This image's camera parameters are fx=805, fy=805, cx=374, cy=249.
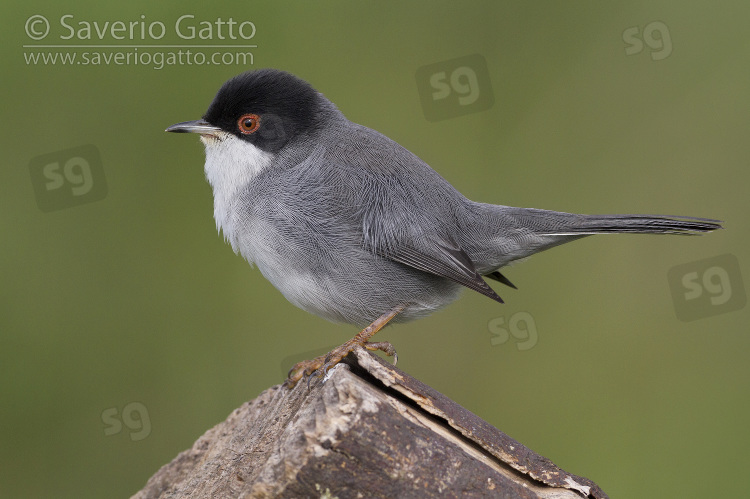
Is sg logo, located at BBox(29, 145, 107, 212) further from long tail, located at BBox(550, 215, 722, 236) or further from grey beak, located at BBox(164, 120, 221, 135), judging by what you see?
long tail, located at BBox(550, 215, 722, 236)

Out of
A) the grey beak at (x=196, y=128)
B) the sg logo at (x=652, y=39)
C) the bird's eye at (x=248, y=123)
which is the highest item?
the sg logo at (x=652, y=39)

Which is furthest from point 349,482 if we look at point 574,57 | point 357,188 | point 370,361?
point 574,57

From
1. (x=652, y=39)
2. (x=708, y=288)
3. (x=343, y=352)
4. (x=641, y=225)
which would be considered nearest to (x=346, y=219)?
(x=343, y=352)

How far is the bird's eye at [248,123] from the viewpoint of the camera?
370cm

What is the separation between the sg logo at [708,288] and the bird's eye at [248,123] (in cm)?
266

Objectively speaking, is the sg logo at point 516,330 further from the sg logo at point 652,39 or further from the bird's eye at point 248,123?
the bird's eye at point 248,123

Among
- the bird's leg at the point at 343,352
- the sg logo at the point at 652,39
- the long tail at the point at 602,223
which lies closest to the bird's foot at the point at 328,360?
the bird's leg at the point at 343,352

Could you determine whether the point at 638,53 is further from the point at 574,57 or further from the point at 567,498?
the point at 567,498

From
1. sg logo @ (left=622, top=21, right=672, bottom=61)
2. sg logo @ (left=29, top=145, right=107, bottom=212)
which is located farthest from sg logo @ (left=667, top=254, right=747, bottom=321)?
sg logo @ (left=29, top=145, right=107, bottom=212)

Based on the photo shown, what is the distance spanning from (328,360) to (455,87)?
94.0 inches

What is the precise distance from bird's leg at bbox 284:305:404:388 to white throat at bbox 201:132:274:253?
0.73 m

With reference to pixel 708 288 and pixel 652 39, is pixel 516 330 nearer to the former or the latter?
pixel 708 288

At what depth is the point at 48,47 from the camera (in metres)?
4.73

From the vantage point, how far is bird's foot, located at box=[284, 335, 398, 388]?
286 centimetres
